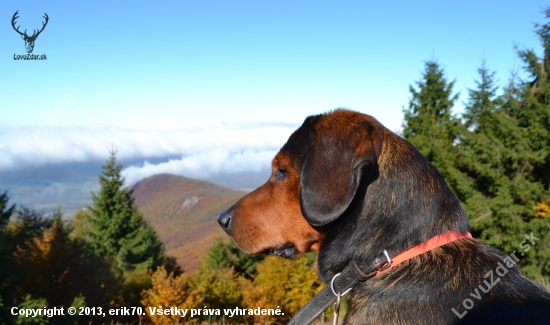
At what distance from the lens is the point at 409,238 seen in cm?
248

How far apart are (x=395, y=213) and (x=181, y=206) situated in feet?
510

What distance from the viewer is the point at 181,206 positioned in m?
154

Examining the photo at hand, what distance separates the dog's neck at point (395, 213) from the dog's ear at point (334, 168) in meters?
Answer: 0.15

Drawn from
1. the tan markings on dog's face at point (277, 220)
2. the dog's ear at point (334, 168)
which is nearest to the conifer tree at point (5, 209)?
the tan markings on dog's face at point (277, 220)

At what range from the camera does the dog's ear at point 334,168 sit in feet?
7.97

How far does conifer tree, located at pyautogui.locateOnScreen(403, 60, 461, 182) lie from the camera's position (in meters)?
34.0

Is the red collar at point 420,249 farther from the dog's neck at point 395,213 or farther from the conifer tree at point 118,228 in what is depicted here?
the conifer tree at point 118,228

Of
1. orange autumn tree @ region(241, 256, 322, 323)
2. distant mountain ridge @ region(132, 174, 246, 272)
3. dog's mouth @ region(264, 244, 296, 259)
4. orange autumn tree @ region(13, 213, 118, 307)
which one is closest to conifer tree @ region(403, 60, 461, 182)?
orange autumn tree @ region(241, 256, 322, 323)

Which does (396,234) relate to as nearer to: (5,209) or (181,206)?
(5,209)

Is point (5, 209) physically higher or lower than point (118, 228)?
higher

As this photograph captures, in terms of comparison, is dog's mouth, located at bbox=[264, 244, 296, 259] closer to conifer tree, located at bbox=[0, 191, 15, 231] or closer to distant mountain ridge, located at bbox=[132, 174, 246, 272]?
conifer tree, located at bbox=[0, 191, 15, 231]

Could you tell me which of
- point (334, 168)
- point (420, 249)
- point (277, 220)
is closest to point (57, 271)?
point (277, 220)

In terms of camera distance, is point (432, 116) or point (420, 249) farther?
point (432, 116)

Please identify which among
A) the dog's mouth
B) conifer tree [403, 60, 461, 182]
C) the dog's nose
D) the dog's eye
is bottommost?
the dog's mouth
